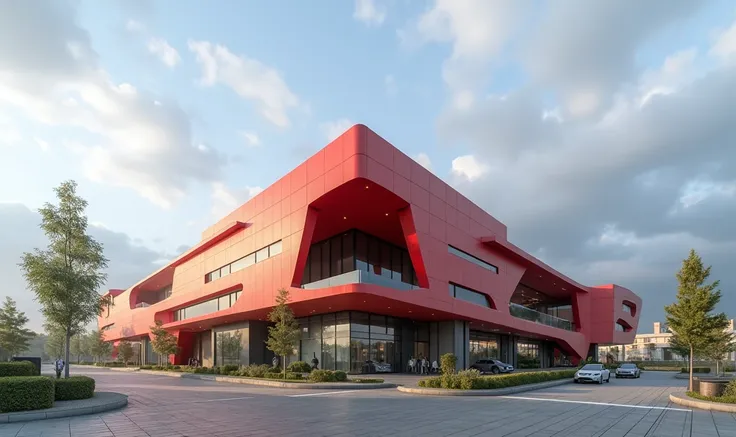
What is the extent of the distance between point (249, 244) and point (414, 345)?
16308mm

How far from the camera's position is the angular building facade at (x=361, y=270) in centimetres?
2883

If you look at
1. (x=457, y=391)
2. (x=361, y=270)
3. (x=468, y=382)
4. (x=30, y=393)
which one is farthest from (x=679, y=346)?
(x=30, y=393)

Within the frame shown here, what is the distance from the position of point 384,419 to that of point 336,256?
25549mm

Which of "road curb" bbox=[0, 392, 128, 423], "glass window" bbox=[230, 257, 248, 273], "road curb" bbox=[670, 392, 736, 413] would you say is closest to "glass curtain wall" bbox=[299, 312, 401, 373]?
"glass window" bbox=[230, 257, 248, 273]

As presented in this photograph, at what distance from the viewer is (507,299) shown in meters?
44.8

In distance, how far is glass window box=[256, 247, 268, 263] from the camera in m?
36.6

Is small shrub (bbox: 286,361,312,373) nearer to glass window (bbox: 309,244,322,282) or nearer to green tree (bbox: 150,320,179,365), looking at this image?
glass window (bbox: 309,244,322,282)

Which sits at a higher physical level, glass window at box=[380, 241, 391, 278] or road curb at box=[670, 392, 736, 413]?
glass window at box=[380, 241, 391, 278]

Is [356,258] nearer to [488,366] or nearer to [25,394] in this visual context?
[488,366]

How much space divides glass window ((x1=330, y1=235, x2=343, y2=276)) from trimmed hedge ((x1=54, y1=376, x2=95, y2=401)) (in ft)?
70.5

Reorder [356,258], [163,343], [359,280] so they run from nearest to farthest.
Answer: [359,280] → [356,258] → [163,343]

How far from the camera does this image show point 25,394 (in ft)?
45.6

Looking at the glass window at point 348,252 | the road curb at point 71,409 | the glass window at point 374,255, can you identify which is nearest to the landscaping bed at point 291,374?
the glass window at point 348,252

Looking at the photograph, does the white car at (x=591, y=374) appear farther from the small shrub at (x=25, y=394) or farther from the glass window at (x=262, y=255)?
the small shrub at (x=25, y=394)
